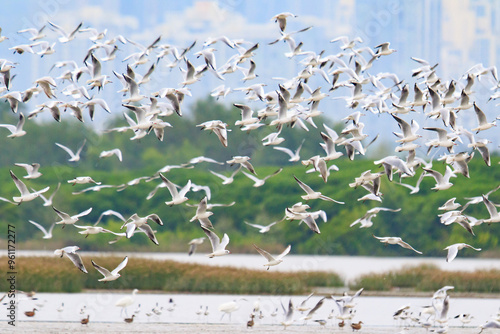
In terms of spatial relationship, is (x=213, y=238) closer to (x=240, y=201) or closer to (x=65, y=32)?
(x=65, y=32)

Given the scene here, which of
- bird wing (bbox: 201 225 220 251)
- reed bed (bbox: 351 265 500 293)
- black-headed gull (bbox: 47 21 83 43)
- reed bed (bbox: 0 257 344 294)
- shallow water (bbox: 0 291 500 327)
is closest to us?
bird wing (bbox: 201 225 220 251)

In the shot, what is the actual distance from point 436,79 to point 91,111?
21.4 feet

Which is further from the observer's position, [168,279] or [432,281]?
[432,281]

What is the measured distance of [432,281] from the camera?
90.0 ft

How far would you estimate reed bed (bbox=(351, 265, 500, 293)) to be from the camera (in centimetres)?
2727

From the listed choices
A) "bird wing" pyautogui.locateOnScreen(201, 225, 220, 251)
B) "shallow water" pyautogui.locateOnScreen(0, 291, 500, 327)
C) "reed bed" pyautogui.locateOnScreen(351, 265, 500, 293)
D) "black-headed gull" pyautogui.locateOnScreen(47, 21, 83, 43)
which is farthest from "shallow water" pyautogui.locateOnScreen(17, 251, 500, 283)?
"bird wing" pyautogui.locateOnScreen(201, 225, 220, 251)

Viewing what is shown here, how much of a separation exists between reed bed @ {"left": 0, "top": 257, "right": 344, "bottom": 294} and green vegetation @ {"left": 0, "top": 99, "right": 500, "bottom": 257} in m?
10.6

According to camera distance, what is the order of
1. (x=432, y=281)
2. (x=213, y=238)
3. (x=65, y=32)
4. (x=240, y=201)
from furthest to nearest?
(x=240, y=201), (x=432, y=281), (x=65, y=32), (x=213, y=238)

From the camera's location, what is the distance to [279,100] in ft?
63.7

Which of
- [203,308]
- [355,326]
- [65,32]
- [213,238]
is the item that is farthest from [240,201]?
[213,238]

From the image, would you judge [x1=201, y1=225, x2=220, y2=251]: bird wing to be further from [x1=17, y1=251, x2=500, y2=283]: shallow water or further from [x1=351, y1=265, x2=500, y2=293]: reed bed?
[x1=17, y1=251, x2=500, y2=283]: shallow water

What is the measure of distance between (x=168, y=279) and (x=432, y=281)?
21.7ft

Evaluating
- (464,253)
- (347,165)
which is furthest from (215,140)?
(464,253)

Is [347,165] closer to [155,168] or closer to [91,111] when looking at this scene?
[155,168]
